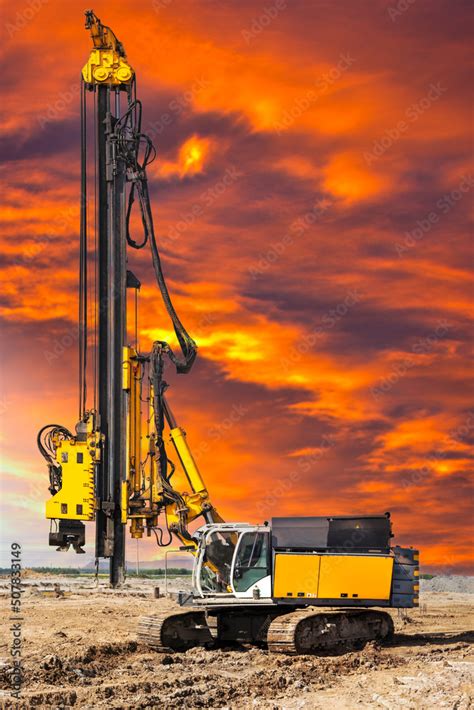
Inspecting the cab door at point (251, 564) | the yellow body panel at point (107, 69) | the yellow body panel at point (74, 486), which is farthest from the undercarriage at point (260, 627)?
the yellow body panel at point (107, 69)

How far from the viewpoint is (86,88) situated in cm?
2478

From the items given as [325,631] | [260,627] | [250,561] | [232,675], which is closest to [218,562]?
[250,561]

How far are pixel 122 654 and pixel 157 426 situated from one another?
528cm

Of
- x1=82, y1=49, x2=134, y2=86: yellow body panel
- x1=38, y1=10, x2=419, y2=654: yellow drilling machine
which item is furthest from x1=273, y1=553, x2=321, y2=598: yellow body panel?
x1=82, y1=49, x2=134, y2=86: yellow body panel

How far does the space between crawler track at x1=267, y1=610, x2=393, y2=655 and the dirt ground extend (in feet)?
1.12

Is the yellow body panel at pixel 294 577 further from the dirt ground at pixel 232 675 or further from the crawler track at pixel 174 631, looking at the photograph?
the crawler track at pixel 174 631

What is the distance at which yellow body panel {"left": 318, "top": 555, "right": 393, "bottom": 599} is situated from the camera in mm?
18672

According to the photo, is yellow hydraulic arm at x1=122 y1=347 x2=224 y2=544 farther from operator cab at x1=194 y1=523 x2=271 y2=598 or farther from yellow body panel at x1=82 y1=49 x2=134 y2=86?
yellow body panel at x1=82 y1=49 x2=134 y2=86

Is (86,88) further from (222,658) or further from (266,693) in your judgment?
(266,693)

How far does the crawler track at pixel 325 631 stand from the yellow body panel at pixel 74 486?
231 inches

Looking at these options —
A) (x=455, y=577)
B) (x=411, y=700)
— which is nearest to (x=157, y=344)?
(x=411, y=700)

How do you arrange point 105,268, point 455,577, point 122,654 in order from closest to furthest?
point 122,654
point 105,268
point 455,577

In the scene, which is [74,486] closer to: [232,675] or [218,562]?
[218,562]

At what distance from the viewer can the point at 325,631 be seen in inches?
733
